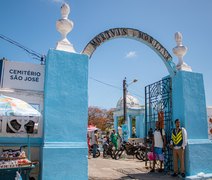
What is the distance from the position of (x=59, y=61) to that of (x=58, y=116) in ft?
4.59

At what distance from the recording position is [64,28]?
7125 millimetres

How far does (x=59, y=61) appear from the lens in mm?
6734

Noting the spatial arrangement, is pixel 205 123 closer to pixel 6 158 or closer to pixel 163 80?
pixel 163 80

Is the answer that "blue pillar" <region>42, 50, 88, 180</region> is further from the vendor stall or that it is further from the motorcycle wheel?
the motorcycle wheel

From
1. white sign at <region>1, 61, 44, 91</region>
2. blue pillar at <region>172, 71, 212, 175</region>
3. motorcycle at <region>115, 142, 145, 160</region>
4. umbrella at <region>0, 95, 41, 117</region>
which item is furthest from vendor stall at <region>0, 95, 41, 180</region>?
motorcycle at <region>115, 142, 145, 160</region>

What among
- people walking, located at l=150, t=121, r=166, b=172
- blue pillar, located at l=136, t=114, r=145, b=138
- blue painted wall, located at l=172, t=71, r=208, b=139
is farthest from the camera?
blue pillar, located at l=136, t=114, r=145, b=138

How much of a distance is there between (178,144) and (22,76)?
15.6 feet

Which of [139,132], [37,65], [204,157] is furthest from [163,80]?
[139,132]

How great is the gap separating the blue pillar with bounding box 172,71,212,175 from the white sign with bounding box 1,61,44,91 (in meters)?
4.25

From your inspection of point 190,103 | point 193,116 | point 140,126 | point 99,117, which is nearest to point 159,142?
point 193,116

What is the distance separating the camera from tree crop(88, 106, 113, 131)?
39500mm

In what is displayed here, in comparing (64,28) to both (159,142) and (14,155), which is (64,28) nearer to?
(14,155)

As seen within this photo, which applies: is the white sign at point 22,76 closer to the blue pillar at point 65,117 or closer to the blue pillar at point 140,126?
the blue pillar at point 65,117

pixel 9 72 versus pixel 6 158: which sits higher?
pixel 9 72
